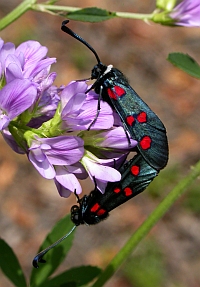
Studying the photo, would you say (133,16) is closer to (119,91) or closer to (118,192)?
(119,91)

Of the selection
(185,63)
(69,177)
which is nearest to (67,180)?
(69,177)

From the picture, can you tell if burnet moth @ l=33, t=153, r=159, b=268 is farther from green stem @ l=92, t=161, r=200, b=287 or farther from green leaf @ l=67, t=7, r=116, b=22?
green leaf @ l=67, t=7, r=116, b=22

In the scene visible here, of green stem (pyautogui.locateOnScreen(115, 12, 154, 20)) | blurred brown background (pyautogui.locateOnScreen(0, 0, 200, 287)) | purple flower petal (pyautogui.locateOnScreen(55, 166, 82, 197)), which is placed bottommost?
blurred brown background (pyautogui.locateOnScreen(0, 0, 200, 287))

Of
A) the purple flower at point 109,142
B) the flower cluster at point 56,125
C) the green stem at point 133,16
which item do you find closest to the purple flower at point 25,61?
the flower cluster at point 56,125

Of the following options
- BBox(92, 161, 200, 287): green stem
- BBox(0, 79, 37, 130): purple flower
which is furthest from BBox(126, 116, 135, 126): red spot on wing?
BBox(92, 161, 200, 287): green stem

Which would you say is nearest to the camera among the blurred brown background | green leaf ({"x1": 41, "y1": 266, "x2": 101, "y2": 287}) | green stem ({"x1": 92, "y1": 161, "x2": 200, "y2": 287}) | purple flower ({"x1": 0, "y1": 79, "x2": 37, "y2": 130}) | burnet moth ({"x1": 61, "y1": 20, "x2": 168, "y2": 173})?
purple flower ({"x1": 0, "y1": 79, "x2": 37, "y2": 130})

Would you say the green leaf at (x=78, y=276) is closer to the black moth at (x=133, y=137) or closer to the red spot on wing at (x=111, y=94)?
the black moth at (x=133, y=137)
